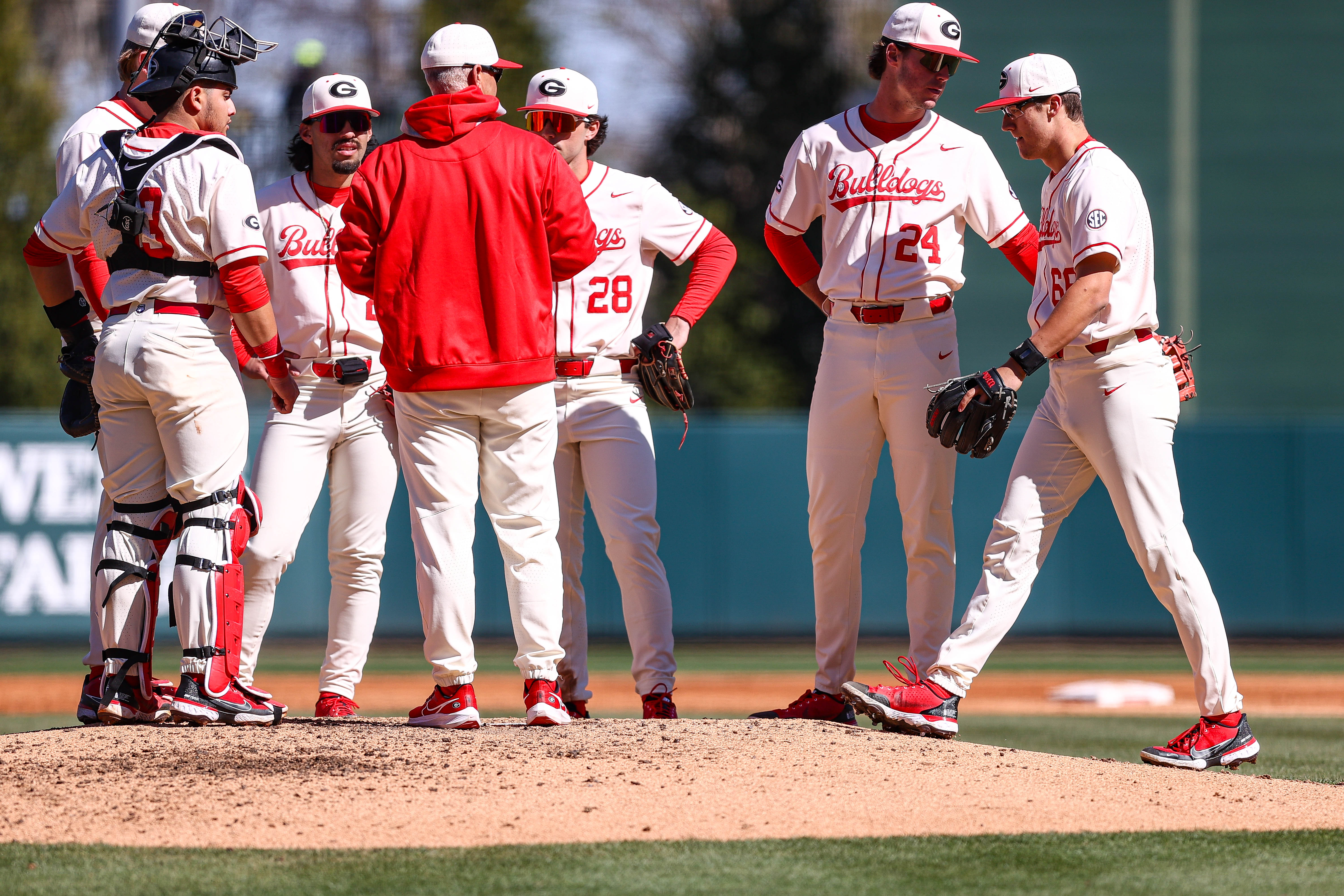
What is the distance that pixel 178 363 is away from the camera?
471 centimetres

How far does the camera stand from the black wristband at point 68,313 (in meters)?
5.26

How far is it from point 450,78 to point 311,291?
1.18 metres

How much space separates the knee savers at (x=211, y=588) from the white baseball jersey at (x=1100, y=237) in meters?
2.77

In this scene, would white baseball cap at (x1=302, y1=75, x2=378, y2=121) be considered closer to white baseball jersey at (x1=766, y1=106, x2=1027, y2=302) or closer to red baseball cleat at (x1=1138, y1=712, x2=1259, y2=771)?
white baseball jersey at (x1=766, y1=106, x2=1027, y2=302)

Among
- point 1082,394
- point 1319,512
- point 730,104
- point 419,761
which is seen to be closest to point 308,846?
point 419,761

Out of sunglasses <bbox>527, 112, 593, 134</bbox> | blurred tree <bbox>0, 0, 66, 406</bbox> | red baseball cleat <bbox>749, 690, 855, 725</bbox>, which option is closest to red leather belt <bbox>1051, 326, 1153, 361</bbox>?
red baseball cleat <bbox>749, 690, 855, 725</bbox>

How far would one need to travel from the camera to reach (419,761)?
4395 mm

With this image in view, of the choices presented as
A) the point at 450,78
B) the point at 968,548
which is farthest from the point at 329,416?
the point at 968,548

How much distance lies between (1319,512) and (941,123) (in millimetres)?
9732

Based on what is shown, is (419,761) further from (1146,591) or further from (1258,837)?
(1146,591)

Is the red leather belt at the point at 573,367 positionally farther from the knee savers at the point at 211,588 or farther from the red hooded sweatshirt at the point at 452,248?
the knee savers at the point at 211,588

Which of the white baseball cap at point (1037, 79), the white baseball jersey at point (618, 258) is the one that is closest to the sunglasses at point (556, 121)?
the white baseball jersey at point (618, 258)

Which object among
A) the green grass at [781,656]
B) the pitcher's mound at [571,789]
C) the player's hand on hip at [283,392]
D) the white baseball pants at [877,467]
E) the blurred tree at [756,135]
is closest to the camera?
the pitcher's mound at [571,789]

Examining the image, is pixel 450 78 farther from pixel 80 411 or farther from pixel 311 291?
pixel 80 411
